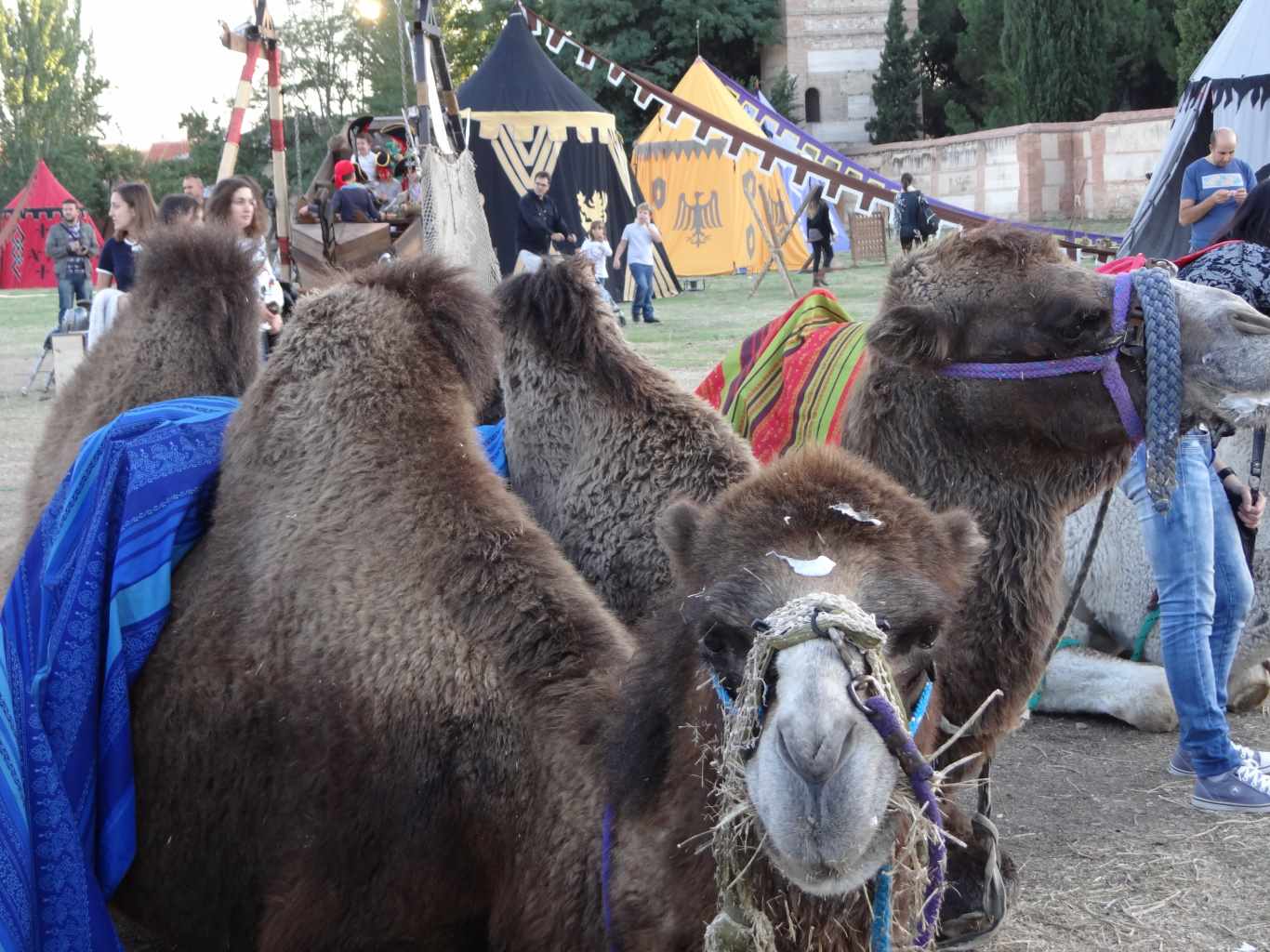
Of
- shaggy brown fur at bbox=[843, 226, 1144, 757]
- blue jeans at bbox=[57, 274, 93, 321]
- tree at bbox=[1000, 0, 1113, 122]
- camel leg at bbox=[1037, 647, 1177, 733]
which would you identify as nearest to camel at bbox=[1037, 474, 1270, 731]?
camel leg at bbox=[1037, 647, 1177, 733]

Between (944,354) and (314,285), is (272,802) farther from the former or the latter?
(944,354)

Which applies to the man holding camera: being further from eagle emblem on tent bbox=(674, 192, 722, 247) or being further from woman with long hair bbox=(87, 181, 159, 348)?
eagle emblem on tent bbox=(674, 192, 722, 247)

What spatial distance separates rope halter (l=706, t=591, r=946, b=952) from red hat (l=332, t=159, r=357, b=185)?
961 cm

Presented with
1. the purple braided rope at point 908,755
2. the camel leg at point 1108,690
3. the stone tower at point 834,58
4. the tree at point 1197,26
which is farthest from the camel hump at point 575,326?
the stone tower at point 834,58

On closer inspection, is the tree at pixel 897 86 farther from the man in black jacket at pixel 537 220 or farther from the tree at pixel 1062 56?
the man in black jacket at pixel 537 220

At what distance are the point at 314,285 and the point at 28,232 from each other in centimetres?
3836

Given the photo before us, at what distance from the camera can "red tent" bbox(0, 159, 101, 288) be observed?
3778 cm

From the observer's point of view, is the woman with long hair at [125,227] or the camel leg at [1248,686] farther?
the woman with long hair at [125,227]

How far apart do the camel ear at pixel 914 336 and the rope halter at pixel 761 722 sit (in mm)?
1555

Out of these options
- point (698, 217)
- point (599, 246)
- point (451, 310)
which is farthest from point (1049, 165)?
point (451, 310)

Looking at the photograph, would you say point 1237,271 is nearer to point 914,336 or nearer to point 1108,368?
point 1108,368

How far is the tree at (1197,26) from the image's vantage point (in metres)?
29.5

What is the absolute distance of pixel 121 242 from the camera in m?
8.57

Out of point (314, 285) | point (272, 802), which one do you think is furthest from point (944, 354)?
point (272, 802)
